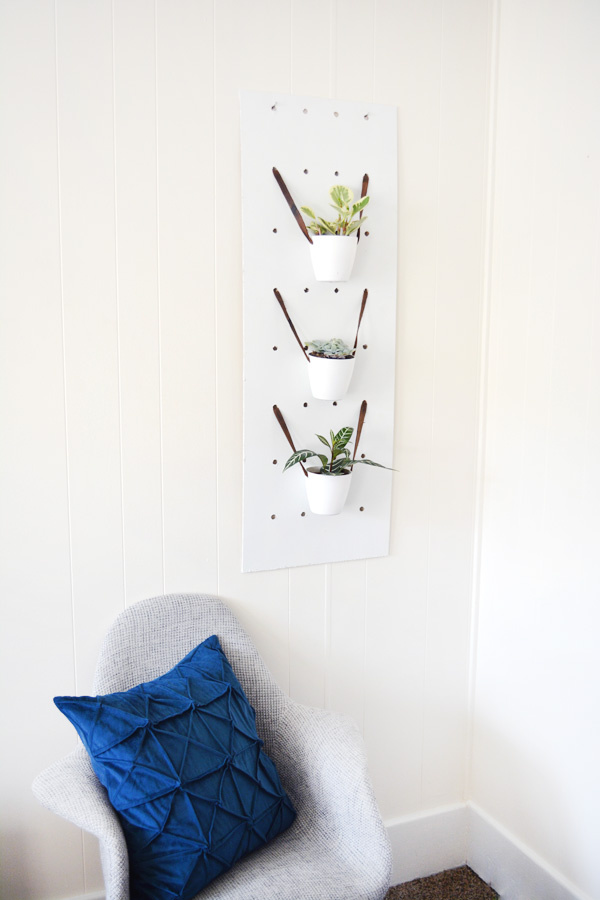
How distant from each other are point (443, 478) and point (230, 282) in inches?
31.8

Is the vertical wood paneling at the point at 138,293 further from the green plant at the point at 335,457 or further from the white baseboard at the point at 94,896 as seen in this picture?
the white baseboard at the point at 94,896

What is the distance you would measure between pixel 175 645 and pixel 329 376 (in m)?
0.72

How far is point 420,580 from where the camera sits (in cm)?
208

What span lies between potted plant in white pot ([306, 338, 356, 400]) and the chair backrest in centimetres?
57

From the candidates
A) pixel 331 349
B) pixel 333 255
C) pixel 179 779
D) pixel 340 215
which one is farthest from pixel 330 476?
pixel 179 779

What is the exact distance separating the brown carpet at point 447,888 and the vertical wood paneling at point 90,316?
1.07 metres

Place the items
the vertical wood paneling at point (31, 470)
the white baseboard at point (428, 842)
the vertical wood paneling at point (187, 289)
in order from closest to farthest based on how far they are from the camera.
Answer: the vertical wood paneling at point (31, 470) < the vertical wood paneling at point (187, 289) < the white baseboard at point (428, 842)

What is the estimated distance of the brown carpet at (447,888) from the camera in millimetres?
2004

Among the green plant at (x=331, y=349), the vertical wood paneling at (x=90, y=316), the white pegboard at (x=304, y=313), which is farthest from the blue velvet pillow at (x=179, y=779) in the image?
the green plant at (x=331, y=349)

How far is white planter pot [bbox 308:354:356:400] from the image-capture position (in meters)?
1.74

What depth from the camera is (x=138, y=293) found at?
5.53 ft

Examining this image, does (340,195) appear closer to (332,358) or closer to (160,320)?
(332,358)

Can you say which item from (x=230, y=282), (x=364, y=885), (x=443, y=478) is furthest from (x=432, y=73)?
(x=364, y=885)

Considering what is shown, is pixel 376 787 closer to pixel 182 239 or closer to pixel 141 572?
pixel 141 572
